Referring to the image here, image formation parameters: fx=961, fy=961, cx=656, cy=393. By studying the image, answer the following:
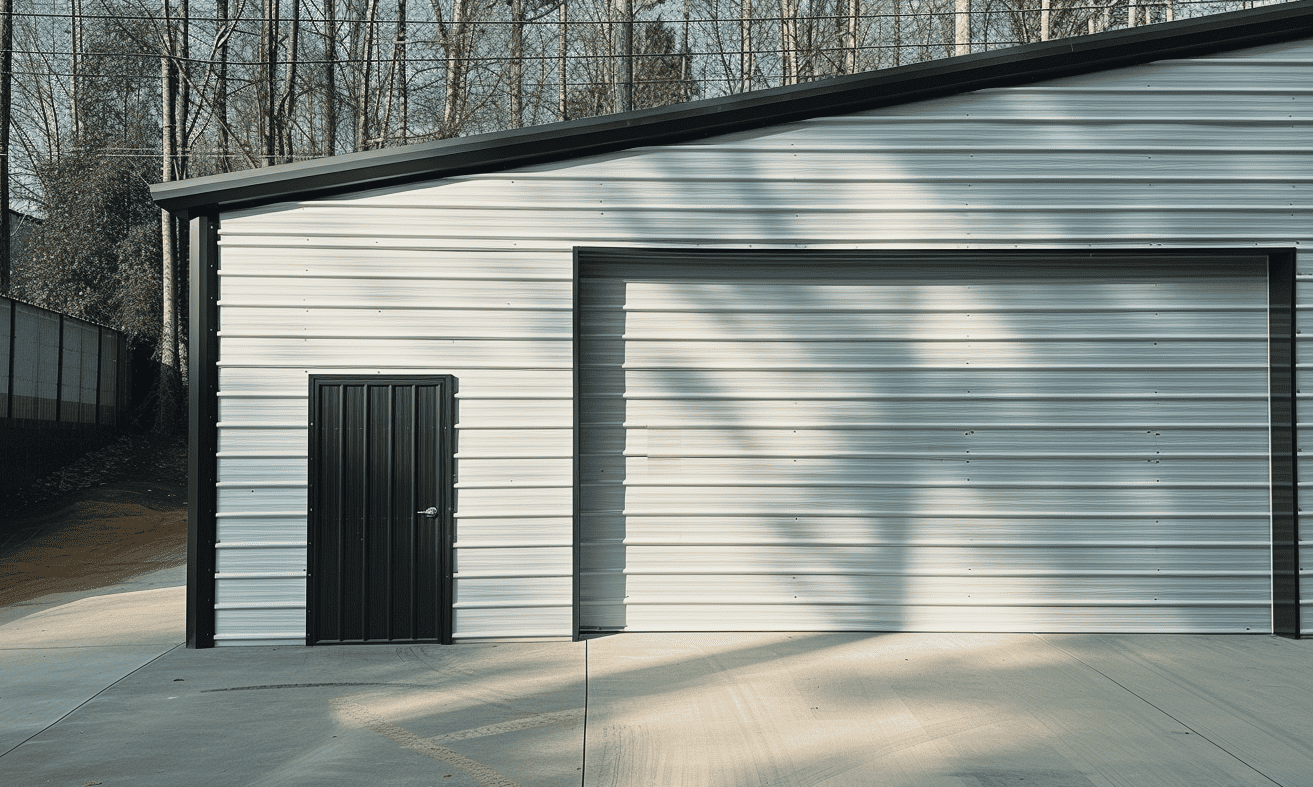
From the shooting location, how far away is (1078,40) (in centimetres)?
698

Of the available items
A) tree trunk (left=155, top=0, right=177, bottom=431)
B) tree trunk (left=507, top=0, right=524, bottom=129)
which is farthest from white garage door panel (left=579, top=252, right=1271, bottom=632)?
tree trunk (left=507, top=0, right=524, bottom=129)

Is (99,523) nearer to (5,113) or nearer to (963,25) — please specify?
(5,113)

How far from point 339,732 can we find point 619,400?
10.6 feet

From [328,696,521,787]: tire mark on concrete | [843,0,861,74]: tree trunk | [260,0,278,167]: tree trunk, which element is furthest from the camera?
[843,0,861,74]: tree trunk

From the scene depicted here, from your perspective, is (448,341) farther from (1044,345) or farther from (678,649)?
(1044,345)

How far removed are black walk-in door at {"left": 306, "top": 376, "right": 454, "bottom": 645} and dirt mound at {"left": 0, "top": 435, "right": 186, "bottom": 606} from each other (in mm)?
4254

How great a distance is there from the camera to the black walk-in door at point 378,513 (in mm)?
6797

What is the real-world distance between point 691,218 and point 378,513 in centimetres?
311

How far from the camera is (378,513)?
683cm

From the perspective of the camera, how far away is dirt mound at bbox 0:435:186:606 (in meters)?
10.6

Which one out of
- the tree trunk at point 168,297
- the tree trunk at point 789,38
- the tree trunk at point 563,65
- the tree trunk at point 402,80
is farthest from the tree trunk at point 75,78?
the tree trunk at point 789,38

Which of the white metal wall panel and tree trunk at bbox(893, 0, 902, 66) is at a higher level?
tree trunk at bbox(893, 0, 902, 66)

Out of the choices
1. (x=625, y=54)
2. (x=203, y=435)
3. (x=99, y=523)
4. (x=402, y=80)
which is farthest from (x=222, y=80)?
(x=203, y=435)

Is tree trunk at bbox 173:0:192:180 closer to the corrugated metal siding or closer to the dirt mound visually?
the dirt mound
